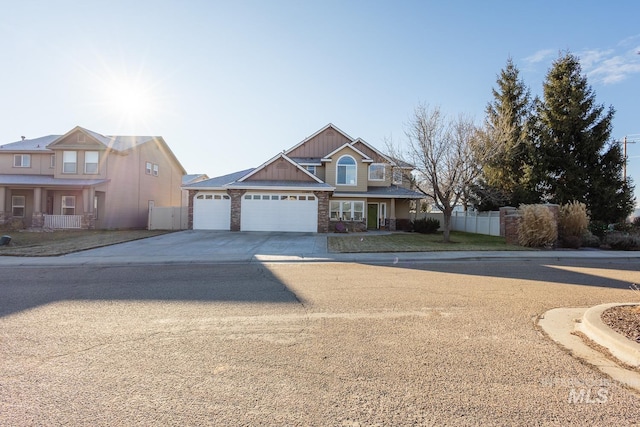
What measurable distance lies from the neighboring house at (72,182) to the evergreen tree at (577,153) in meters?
29.7

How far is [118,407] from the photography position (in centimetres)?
311

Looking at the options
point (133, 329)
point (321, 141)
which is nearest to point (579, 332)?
point (133, 329)

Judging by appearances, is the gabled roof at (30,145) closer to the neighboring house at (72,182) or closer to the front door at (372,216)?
A: the neighboring house at (72,182)

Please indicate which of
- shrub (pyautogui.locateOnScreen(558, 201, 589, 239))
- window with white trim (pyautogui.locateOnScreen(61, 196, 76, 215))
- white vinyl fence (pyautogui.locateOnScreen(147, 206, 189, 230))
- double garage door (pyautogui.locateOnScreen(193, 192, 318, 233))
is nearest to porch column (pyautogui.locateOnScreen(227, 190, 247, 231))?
double garage door (pyautogui.locateOnScreen(193, 192, 318, 233))

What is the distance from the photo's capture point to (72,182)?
24750 millimetres

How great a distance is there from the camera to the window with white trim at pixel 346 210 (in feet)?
89.4

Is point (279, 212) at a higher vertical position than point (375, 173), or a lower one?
lower

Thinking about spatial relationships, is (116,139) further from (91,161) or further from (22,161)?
(22,161)

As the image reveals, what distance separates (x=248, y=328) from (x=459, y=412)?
10.1 feet

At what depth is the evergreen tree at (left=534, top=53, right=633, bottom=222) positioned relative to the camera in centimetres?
2338

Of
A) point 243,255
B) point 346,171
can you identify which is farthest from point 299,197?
point 243,255

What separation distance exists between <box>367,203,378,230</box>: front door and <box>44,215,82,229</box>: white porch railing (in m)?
20.5

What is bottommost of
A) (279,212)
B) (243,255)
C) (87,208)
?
(243,255)

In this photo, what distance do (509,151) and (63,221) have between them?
29385 millimetres
